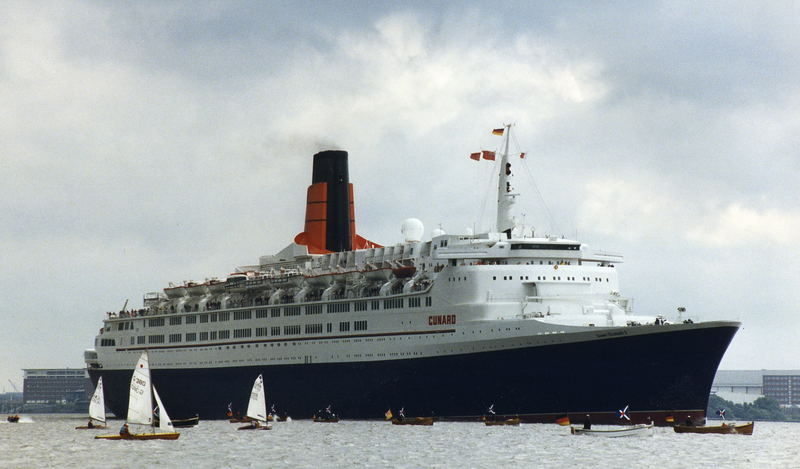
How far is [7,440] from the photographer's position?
84438 mm

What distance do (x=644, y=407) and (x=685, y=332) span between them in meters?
5.12

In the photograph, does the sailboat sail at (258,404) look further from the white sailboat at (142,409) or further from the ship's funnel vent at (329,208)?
the ship's funnel vent at (329,208)

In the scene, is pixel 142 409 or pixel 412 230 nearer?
pixel 142 409

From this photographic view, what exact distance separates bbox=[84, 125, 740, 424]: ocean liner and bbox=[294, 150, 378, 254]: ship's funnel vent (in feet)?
0.41

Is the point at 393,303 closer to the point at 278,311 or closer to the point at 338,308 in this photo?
the point at 338,308

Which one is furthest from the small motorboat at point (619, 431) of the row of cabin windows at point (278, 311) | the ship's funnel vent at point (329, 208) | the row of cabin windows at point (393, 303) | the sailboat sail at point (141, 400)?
the ship's funnel vent at point (329, 208)

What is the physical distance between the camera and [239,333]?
3846 inches

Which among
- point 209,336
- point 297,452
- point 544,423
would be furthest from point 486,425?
point 209,336

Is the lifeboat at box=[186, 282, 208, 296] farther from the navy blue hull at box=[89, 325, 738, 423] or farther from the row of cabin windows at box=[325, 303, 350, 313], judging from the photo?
the navy blue hull at box=[89, 325, 738, 423]

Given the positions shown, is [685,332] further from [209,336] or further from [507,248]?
[209,336]

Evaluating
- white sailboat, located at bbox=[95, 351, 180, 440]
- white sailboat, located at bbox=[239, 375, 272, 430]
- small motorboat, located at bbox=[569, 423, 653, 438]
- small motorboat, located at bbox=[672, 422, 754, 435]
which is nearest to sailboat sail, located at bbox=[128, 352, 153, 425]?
white sailboat, located at bbox=[95, 351, 180, 440]

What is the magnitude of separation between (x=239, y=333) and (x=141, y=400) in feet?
78.4

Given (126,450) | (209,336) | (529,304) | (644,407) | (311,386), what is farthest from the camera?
(209,336)

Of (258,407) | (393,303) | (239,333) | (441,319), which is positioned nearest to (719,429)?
(441,319)
